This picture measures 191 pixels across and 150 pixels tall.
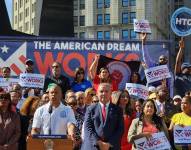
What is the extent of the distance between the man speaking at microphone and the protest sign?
20.3ft

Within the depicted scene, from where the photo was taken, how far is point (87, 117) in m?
9.03

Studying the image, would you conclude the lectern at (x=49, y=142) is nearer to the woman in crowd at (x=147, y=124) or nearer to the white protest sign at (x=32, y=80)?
the woman in crowd at (x=147, y=124)

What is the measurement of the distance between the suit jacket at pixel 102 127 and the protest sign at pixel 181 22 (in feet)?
19.6

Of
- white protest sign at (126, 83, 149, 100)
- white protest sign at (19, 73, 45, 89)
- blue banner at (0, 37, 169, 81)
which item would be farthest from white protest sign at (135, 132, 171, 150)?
blue banner at (0, 37, 169, 81)

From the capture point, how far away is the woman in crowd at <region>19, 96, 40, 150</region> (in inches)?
399

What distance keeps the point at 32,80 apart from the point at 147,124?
4428mm

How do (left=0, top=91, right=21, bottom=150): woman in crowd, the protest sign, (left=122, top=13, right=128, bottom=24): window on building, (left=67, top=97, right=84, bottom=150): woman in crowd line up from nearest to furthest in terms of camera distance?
(left=0, top=91, right=21, bottom=150): woman in crowd < (left=67, top=97, right=84, bottom=150): woman in crowd < the protest sign < (left=122, top=13, right=128, bottom=24): window on building

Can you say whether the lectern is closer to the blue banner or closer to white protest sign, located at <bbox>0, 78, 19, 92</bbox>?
white protest sign, located at <bbox>0, 78, 19, 92</bbox>

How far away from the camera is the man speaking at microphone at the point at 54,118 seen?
29.4 ft

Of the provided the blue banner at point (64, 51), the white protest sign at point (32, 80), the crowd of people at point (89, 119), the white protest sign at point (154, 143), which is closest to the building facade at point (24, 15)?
the blue banner at point (64, 51)

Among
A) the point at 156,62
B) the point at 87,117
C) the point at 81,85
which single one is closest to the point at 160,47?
the point at 156,62

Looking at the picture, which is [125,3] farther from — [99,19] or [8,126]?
[8,126]

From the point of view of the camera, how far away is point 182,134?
1002 cm

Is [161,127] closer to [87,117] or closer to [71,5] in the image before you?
[87,117]
